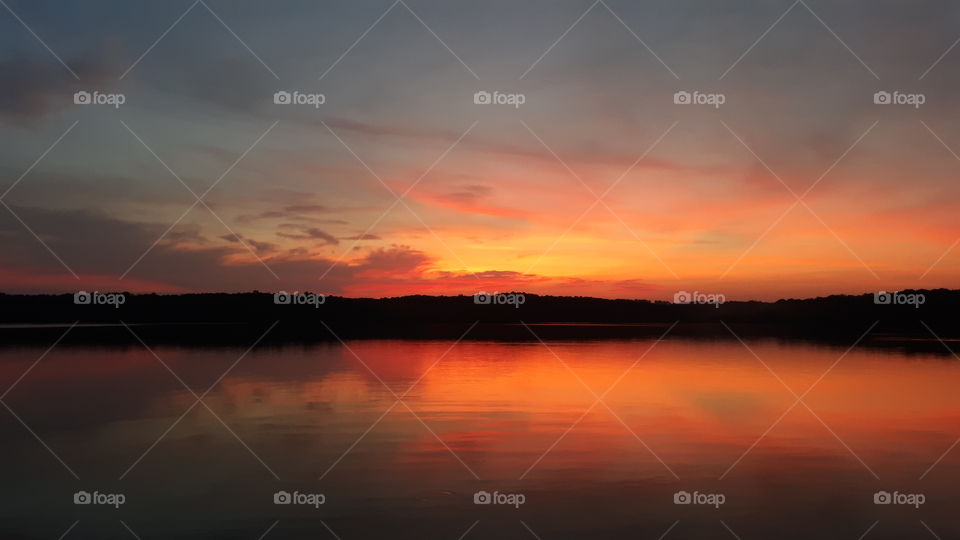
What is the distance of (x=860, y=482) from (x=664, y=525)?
5056 millimetres

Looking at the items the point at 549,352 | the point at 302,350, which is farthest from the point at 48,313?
the point at 549,352

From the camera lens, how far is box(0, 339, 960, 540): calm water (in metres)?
12.3

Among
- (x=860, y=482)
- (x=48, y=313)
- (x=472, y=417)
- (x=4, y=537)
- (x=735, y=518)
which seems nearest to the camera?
(x=4, y=537)

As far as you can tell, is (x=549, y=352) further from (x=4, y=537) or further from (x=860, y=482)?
(x=4, y=537)

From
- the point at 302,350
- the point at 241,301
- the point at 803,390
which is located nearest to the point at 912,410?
the point at 803,390

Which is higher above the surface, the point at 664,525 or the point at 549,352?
the point at 549,352

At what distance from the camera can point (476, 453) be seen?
16.5m

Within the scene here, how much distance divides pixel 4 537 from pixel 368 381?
56.6 ft

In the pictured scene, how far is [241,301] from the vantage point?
120312mm

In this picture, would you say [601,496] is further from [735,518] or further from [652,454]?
[652,454]

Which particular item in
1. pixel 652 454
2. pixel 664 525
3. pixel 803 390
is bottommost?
pixel 664 525

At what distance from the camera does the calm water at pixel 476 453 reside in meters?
12.3

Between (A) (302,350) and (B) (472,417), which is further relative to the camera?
(A) (302,350)

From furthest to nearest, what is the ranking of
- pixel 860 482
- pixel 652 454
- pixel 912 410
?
pixel 912 410 → pixel 652 454 → pixel 860 482
